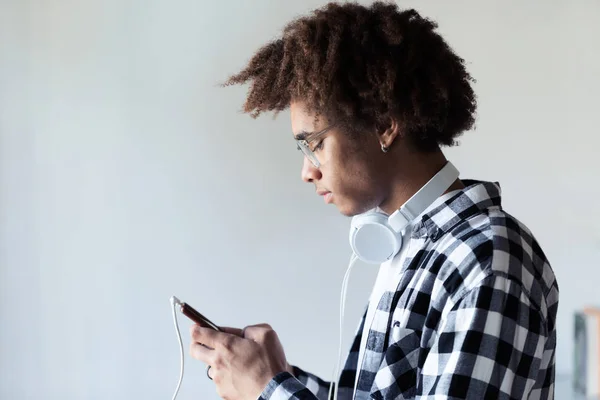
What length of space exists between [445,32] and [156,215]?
1005 mm

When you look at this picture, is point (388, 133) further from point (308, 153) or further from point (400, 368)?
point (400, 368)

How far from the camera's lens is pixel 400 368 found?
0.79 metres

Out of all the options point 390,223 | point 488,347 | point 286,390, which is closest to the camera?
point 488,347

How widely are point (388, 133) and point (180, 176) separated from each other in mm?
968

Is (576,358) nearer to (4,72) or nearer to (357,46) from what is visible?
(357,46)

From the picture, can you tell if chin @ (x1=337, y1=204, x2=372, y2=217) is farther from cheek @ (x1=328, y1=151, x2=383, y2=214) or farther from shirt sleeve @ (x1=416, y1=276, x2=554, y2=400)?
shirt sleeve @ (x1=416, y1=276, x2=554, y2=400)

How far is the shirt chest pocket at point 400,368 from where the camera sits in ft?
2.59

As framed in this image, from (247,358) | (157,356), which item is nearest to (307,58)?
(247,358)

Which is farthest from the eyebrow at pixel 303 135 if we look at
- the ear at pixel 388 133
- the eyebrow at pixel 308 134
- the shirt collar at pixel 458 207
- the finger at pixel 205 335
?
the finger at pixel 205 335

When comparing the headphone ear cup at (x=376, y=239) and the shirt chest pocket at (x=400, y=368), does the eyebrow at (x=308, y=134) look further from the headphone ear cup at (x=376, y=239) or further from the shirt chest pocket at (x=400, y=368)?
the shirt chest pocket at (x=400, y=368)

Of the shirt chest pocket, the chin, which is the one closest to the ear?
the chin

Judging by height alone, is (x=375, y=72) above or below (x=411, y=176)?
above

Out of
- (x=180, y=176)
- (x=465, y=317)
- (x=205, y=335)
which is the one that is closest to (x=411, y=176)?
(x=465, y=317)

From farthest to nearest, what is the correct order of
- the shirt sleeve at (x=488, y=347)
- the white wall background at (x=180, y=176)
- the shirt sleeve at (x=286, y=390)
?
the white wall background at (x=180, y=176) → the shirt sleeve at (x=286, y=390) → the shirt sleeve at (x=488, y=347)
